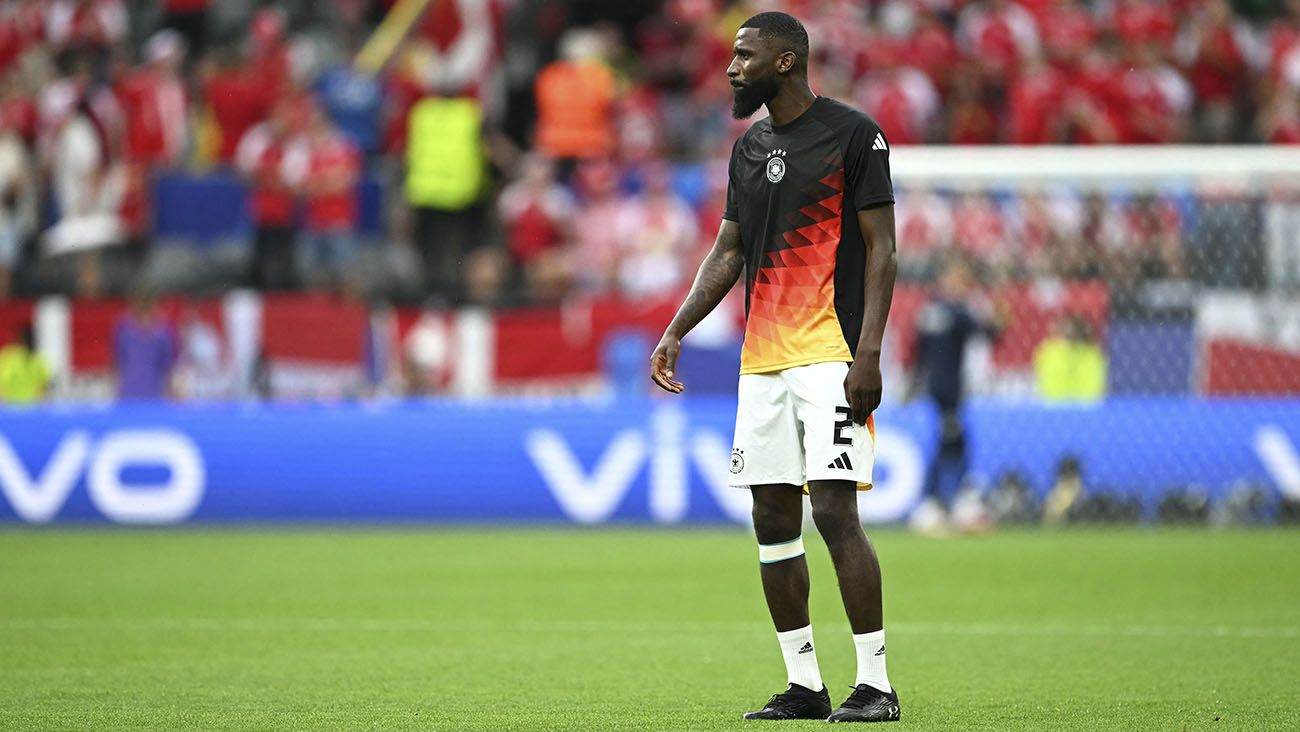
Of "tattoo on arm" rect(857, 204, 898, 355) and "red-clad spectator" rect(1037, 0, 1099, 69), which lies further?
"red-clad spectator" rect(1037, 0, 1099, 69)

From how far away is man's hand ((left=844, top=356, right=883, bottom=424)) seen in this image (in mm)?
6695

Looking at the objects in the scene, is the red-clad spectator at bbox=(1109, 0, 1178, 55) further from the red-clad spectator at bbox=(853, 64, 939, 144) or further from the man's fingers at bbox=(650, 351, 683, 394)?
the man's fingers at bbox=(650, 351, 683, 394)

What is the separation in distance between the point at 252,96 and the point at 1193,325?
428 inches

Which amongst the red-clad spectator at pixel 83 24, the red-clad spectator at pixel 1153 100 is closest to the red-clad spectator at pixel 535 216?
the red-clad spectator at pixel 1153 100

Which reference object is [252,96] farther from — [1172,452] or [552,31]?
[1172,452]

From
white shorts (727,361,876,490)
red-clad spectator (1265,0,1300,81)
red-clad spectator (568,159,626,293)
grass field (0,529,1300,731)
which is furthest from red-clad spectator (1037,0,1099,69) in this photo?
white shorts (727,361,876,490)

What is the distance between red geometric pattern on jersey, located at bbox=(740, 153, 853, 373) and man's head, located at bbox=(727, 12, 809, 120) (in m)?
0.35

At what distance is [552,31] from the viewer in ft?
80.6

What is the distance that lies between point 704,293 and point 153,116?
54.0 ft

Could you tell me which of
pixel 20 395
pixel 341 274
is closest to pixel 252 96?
pixel 341 274

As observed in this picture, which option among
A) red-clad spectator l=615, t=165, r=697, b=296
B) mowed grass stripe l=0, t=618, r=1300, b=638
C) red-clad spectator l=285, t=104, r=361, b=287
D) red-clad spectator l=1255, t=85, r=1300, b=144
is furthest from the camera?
red-clad spectator l=285, t=104, r=361, b=287

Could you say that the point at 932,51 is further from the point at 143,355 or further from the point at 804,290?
the point at 804,290

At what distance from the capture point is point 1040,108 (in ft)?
69.2

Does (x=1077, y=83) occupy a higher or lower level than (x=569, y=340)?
higher
